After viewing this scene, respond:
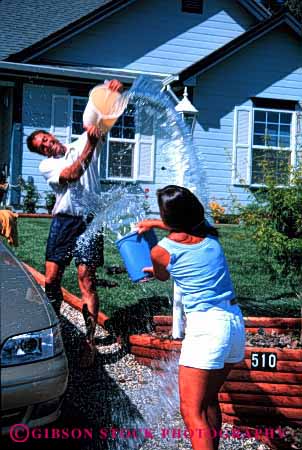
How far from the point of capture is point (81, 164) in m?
5.00

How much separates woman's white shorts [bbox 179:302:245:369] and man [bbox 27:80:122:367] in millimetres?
1929

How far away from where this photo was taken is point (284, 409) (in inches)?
164

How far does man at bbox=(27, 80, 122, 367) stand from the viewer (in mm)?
5047

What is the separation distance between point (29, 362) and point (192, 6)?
49.5 feet

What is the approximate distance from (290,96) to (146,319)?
38.4 ft

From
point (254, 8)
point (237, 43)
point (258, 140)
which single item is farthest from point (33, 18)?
point (258, 140)

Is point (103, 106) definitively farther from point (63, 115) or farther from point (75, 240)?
point (63, 115)

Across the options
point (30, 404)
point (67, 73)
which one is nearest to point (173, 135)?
point (30, 404)

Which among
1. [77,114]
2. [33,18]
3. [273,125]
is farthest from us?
[33,18]

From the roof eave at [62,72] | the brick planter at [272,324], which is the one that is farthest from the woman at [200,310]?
the roof eave at [62,72]

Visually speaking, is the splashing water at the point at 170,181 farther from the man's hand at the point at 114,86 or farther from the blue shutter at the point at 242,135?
the blue shutter at the point at 242,135

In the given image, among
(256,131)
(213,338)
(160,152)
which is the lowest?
(213,338)

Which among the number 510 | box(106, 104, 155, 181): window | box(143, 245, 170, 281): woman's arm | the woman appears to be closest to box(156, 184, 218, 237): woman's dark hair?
the woman

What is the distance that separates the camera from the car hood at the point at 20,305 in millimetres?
3445
